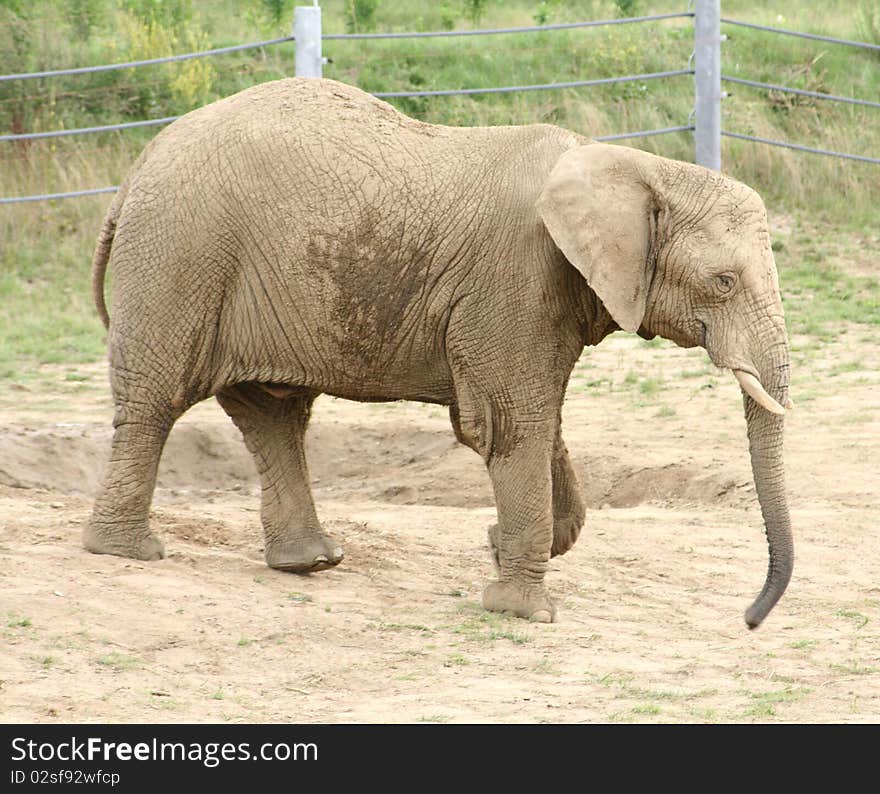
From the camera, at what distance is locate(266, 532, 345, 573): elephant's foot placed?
7359mm

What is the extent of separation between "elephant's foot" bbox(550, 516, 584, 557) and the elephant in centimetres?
32

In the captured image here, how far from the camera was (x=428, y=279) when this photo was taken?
663 centimetres

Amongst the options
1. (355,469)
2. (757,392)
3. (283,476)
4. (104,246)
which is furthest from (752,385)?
(355,469)

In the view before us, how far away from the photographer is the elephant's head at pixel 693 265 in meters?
6.12

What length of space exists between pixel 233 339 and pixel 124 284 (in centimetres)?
53

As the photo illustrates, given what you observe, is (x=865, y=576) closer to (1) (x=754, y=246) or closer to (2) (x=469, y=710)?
(1) (x=754, y=246)

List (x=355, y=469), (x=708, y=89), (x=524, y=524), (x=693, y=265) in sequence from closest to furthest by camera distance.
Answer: (x=693, y=265) → (x=524, y=524) → (x=355, y=469) → (x=708, y=89)

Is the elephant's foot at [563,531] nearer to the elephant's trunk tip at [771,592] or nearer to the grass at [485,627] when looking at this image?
the grass at [485,627]

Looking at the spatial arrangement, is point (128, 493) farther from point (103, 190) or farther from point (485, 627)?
point (103, 190)

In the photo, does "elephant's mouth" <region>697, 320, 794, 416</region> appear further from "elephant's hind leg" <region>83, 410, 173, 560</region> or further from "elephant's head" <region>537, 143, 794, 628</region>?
"elephant's hind leg" <region>83, 410, 173, 560</region>

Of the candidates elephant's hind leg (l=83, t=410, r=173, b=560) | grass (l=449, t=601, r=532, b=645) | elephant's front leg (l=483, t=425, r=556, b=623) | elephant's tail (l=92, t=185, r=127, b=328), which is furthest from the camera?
elephant's tail (l=92, t=185, r=127, b=328)

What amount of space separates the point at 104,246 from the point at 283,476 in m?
1.33

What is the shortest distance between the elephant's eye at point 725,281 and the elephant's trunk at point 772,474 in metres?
0.29

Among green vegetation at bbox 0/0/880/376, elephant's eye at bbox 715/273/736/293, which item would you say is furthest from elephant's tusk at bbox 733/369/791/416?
green vegetation at bbox 0/0/880/376
